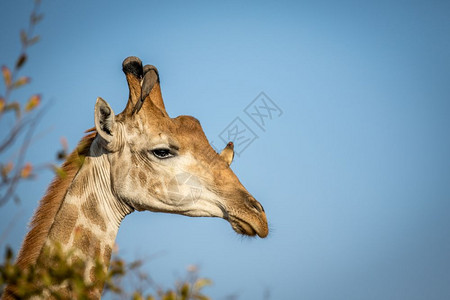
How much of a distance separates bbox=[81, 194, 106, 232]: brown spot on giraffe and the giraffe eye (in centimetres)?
104

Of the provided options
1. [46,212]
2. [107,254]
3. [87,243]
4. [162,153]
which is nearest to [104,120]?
[162,153]

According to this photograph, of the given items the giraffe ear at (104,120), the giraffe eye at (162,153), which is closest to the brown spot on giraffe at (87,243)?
the giraffe ear at (104,120)

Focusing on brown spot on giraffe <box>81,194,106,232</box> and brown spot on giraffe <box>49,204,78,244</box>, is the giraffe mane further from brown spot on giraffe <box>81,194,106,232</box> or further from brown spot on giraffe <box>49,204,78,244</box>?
brown spot on giraffe <box>81,194,106,232</box>

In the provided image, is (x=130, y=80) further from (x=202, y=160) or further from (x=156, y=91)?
(x=202, y=160)

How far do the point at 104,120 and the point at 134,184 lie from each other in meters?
0.95

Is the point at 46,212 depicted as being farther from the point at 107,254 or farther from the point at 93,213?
the point at 107,254

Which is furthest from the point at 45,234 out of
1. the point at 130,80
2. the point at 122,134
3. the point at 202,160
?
the point at 130,80

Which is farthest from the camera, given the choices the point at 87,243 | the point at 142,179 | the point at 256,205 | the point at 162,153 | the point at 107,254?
the point at 162,153

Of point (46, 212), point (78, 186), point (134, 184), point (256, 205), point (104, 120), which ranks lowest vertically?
point (46, 212)

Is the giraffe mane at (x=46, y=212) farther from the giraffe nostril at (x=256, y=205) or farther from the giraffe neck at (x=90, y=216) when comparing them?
the giraffe nostril at (x=256, y=205)

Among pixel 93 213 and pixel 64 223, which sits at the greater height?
pixel 93 213

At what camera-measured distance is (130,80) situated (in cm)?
646

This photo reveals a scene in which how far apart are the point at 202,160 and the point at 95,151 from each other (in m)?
1.50

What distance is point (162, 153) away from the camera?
18.8 feet
